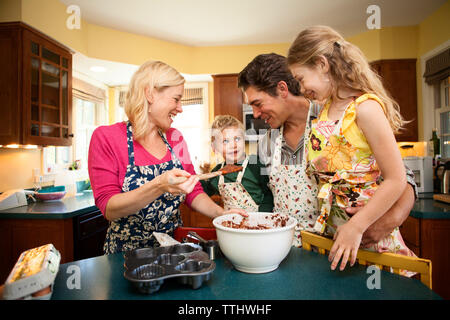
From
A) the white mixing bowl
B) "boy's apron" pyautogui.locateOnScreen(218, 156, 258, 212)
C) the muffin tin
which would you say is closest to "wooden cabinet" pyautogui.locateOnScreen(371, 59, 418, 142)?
"boy's apron" pyautogui.locateOnScreen(218, 156, 258, 212)

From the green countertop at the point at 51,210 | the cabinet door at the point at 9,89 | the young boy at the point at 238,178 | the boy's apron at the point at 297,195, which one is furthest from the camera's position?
the cabinet door at the point at 9,89

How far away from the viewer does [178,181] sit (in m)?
1.00

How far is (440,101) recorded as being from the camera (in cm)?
338

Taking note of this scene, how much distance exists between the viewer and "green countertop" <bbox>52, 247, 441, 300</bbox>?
698 millimetres

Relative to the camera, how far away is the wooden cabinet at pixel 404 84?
3.47 meters

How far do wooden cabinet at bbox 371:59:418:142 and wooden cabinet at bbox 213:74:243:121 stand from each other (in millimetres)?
1778

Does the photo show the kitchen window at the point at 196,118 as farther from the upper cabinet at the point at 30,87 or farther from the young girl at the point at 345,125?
the young girl at the point at 345,125

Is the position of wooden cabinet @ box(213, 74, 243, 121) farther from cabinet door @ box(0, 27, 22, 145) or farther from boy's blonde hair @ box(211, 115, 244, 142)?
cabinet door @ box(0, 27, 22, 145)

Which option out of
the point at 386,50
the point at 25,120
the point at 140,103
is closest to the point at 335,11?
the point at 386,50

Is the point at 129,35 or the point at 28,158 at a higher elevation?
the point at 129,35

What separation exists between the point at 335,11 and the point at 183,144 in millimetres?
2622

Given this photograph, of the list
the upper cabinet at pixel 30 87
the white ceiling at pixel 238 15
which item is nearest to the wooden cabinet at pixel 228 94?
the white ceiling at pixel 238 15

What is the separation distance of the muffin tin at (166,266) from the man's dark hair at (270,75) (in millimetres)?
819

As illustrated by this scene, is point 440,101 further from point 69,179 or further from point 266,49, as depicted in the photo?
point 69,179
